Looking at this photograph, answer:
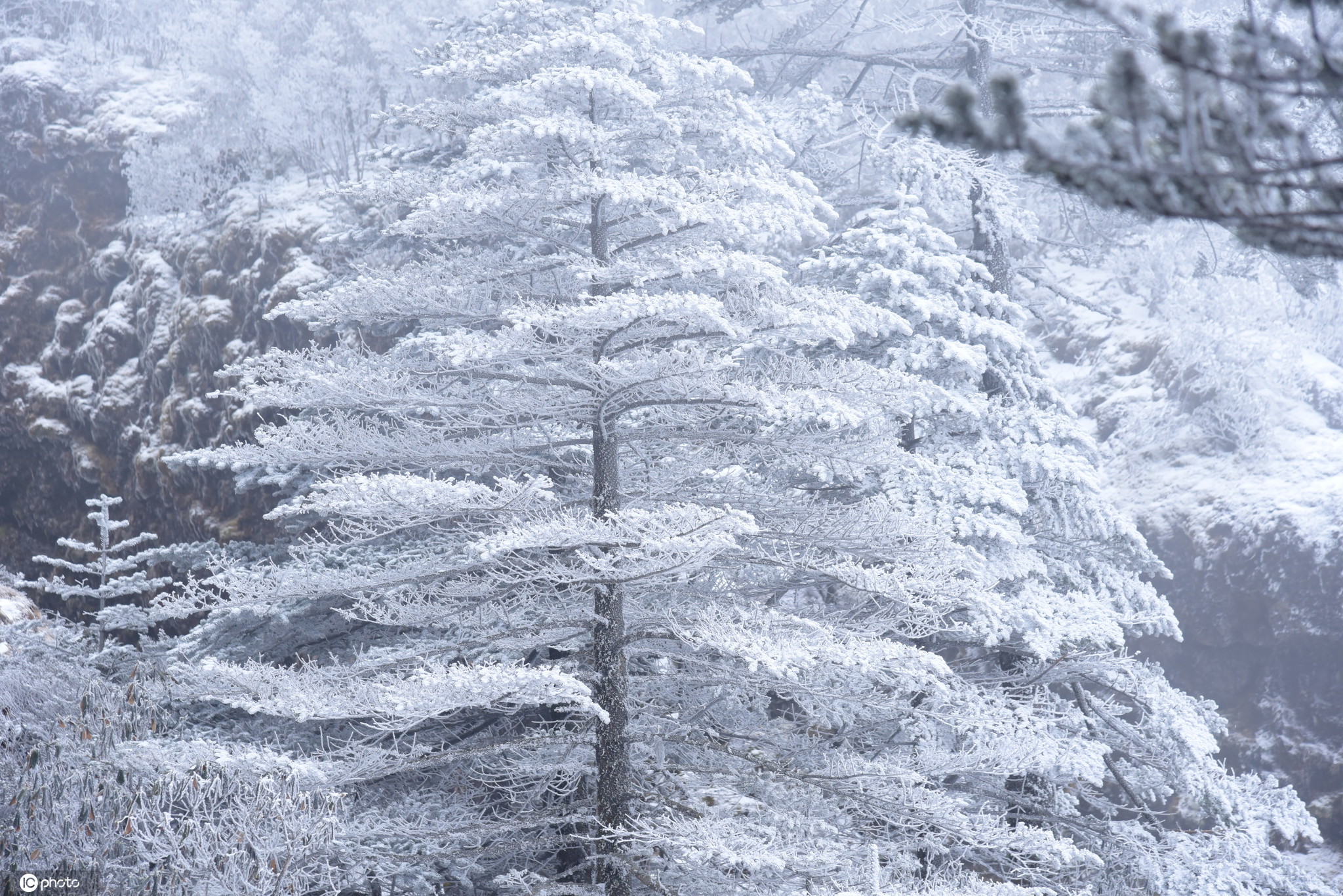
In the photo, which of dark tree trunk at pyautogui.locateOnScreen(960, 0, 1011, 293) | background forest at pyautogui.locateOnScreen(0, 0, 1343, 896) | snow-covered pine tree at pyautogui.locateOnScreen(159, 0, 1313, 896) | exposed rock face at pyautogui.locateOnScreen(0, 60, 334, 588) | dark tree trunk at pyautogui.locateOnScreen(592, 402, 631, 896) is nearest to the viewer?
background forest at pyautogui.locateOnScreen(0, 0, 1343, 896)

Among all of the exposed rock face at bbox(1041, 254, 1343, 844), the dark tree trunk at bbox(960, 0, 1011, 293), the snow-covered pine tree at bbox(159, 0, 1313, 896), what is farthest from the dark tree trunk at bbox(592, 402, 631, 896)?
the exposed rock face at bbox(1041, 254, 1343, 844)

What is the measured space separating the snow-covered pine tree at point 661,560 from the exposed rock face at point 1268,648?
18.3 ft

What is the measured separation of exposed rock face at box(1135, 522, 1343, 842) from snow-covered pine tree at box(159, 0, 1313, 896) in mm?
5577

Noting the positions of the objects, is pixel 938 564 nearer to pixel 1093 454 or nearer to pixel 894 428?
pixel 894 428

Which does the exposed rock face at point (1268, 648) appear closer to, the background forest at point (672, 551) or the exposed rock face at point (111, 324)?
the background forest at point (672, 551)

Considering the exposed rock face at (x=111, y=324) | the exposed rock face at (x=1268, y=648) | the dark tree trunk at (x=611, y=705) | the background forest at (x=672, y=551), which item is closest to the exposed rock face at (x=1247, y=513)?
the exposed rock face at (x=1268, y=648)

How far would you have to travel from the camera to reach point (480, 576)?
627 cm

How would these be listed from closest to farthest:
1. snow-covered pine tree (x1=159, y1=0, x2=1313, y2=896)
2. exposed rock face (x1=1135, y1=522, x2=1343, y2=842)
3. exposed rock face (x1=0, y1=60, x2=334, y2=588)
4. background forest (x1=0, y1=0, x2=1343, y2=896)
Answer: background forest (x1=0, y1=0, x2=1343, y2=896)
snow-covered pine tree (x1=159, y1=0, x2=1313, y2=896)
exposed rock face (x1=1135, y1=522, x2=1343, y2=842)
exposed rock face (x1=0, y1=60, x2=334, y2=588)

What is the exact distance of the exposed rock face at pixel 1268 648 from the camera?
495 inches

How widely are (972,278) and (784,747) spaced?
503 cm

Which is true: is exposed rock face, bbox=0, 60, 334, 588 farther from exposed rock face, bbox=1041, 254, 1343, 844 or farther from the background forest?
exposed rock face, bbox=1041, 254, 1343, 844

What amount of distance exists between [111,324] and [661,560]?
44.9 feet

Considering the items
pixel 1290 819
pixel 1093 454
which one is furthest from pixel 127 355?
pixel 1290 819

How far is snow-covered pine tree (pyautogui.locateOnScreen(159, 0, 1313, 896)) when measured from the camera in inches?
213
